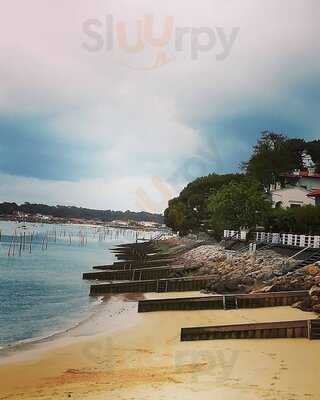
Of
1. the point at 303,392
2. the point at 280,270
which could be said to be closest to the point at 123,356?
the point at 303,392

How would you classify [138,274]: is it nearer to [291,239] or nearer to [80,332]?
[291,239]

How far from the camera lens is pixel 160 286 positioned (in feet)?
128

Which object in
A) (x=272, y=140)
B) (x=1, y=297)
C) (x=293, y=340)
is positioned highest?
(x=272, y=140)

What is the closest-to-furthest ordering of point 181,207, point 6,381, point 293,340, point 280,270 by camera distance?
point 6,381 → point 293,340 → point 280,270 → point 181,207

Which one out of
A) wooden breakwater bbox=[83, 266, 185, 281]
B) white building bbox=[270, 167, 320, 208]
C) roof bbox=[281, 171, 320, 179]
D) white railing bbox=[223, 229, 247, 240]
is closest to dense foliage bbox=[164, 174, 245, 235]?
roof bbox=[281, 171, 320, 179]

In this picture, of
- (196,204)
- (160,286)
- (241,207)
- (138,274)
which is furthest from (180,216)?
(160,286)

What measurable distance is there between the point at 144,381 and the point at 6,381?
4.82 meters

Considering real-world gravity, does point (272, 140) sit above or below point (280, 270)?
above

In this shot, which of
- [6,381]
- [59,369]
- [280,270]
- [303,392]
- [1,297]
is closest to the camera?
[303,392]

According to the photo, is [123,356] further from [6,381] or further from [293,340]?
[293,340]

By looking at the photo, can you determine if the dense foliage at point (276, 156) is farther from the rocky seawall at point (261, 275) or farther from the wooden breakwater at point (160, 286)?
the wooden breakwater at point (160, 286)

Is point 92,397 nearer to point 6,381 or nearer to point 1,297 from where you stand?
point 6,381

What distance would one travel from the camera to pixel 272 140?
96.9 m

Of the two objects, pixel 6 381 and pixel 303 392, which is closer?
pixel 303 392
